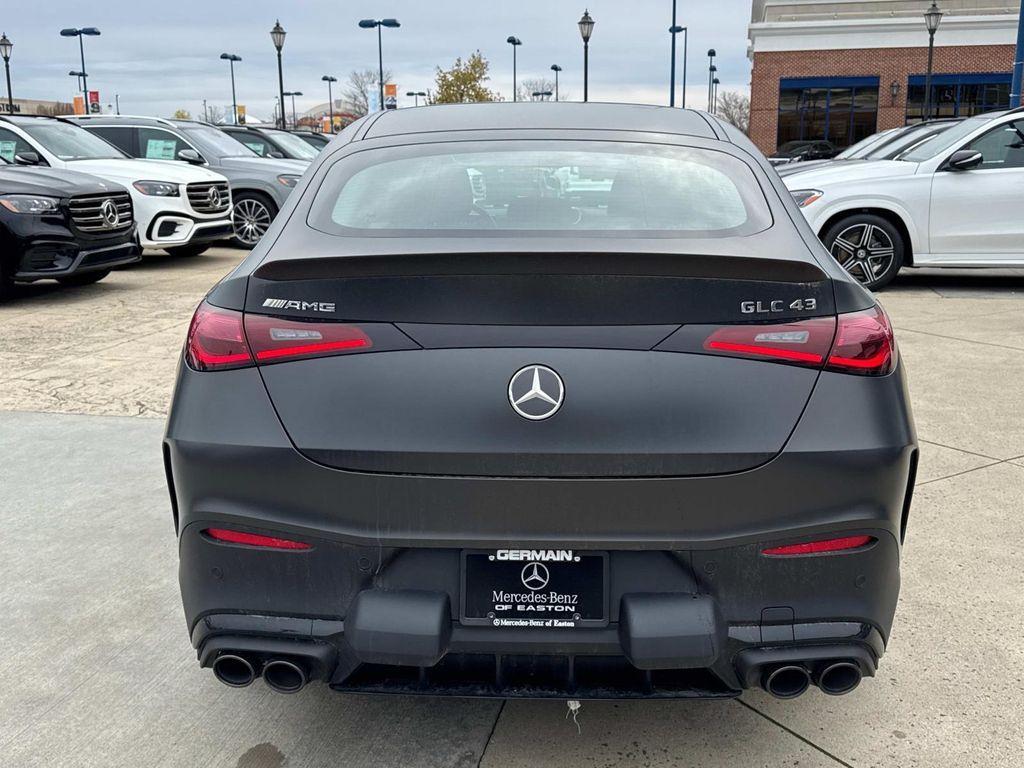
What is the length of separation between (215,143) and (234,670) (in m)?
14.3

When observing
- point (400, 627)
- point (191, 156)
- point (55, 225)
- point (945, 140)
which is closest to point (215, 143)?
point (191, 156)

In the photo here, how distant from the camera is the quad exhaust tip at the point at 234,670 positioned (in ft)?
7.82

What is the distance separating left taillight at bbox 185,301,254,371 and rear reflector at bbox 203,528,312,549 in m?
0.37

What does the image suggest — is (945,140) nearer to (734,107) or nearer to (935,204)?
(935,204)

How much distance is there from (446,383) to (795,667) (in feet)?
3.29

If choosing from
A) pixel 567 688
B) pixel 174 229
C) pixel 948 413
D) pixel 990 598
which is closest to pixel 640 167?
pixel 567 688

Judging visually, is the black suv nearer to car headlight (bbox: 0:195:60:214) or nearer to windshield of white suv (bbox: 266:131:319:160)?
car headlight (bbox: 0:195:60:214)

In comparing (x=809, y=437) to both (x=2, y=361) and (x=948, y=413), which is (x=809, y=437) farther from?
(x=2, y=361)

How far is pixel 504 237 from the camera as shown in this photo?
2.45 m

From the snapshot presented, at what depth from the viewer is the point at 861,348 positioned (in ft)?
7.57

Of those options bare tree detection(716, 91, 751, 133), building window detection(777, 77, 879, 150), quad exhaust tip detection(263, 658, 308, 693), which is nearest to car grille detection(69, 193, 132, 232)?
quad exhaust tip detection(263, 658, 308, 693)

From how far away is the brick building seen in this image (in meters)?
42.2

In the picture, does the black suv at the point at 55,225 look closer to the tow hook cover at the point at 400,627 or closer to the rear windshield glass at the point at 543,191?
the rear windshield glass at the point at 543,191

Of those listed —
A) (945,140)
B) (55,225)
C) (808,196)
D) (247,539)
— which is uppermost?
(945,140)
